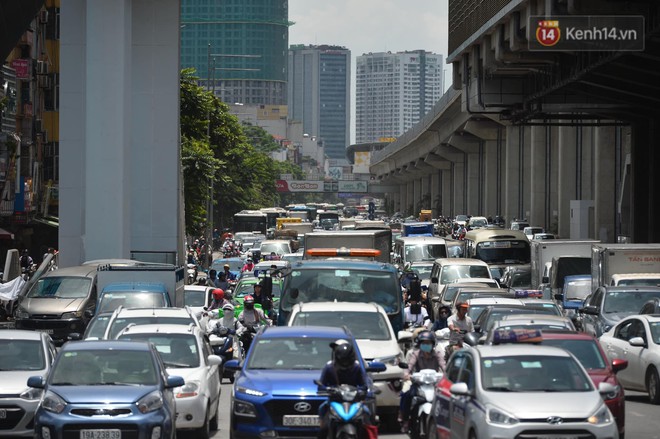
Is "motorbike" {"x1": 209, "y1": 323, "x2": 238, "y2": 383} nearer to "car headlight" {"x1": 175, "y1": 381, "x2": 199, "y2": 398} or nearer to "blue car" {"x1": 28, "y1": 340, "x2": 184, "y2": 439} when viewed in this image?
"car headlight" {"x1": 175, "y1": 381, "x2": 199, "y2": 398}

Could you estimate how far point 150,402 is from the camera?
49.6 ft

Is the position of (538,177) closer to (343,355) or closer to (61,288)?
(61,288)

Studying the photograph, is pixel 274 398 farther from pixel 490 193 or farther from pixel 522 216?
pixel 490 193

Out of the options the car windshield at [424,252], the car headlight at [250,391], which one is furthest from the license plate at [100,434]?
the car windshield at [424,252]

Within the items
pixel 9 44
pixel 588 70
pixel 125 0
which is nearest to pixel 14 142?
pixel 9 44

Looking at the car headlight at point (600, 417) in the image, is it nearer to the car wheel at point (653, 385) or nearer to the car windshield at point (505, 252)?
the car wheel at point (653, 385)

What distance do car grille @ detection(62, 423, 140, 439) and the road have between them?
3541mm

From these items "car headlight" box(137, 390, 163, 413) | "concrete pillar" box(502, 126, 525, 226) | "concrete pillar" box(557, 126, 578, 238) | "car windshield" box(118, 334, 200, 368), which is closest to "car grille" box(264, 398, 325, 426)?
"car headlight" box(137, 390, 163, 413)

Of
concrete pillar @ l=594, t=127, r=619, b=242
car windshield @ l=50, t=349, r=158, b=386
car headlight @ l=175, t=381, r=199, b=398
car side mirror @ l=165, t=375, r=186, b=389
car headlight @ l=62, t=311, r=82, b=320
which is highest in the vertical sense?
concrete pillar @ l=594, t=127, r=619, b=242

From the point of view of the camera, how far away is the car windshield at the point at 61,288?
33.7 m

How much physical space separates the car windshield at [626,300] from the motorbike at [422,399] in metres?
11.3

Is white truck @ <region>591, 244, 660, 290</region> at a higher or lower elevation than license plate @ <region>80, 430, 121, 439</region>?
higher

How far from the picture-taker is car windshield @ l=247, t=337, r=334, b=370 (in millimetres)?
16500

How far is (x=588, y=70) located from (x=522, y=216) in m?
60.4
